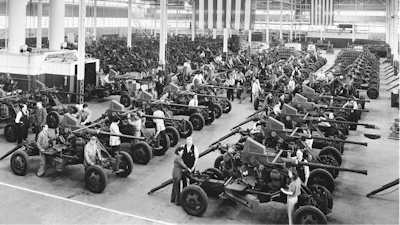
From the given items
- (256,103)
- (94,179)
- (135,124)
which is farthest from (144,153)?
(256,103)

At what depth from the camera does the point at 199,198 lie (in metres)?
11.0

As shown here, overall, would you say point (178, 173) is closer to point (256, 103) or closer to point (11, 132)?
point (11, 132)

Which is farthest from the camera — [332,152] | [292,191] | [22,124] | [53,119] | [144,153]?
[53,119]

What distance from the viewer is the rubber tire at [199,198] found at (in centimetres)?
1091

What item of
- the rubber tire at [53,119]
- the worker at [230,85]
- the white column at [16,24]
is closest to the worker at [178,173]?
the rubber tire at [53,119]

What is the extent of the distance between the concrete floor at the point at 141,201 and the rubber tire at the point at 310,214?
2.57ft

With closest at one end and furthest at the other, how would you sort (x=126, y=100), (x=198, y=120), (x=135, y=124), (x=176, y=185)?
(x=176, y=185), (x=135, y=124), (x=198, y=120), (x=126, y=100)

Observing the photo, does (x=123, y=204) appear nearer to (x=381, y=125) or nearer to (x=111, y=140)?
(x=111, y=140)

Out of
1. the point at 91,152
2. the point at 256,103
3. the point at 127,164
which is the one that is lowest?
the point at 127,164

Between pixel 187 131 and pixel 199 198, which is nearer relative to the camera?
pixel 199 198

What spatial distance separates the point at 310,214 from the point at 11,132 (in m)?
11.2

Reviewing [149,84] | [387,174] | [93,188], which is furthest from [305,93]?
[93,188]

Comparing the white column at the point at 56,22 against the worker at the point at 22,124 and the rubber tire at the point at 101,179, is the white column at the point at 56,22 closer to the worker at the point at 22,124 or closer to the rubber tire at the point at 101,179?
the worker at the point at 22,124

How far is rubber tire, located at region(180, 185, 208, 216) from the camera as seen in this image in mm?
10907
